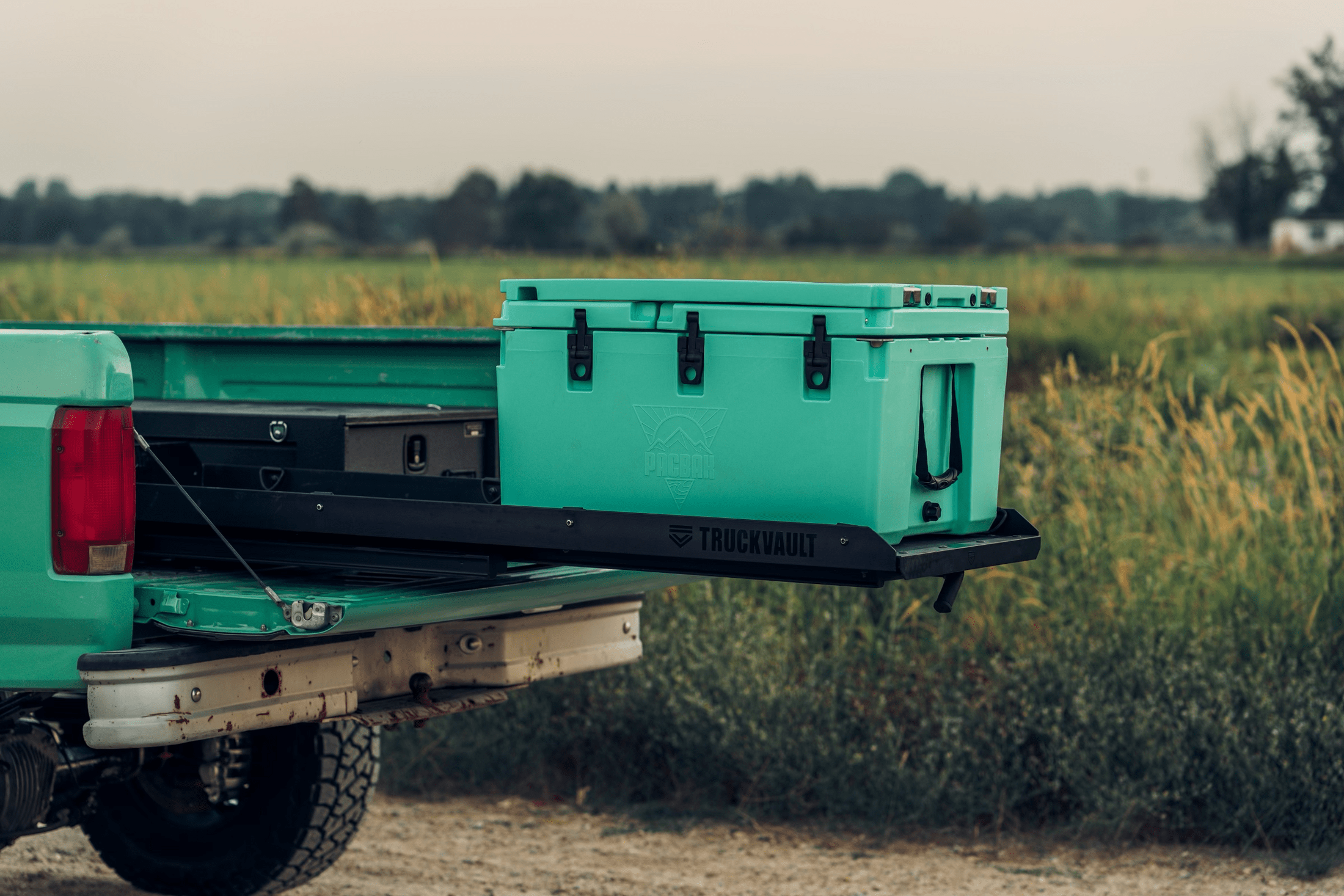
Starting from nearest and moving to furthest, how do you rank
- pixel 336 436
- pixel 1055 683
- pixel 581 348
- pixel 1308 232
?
pixel 581 348 < pixel 336 436 < pixel 1055 683 < pixel 1308 232

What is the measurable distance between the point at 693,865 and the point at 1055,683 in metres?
1.60

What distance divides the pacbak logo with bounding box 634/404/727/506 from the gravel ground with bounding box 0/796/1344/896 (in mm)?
2360

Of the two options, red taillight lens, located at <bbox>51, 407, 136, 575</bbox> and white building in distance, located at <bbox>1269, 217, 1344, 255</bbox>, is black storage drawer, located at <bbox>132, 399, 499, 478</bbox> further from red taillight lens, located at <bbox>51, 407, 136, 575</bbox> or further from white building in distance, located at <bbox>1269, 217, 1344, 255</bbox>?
white building in distance, located at <bbox>1269, 217, 1344, 255</bbox>

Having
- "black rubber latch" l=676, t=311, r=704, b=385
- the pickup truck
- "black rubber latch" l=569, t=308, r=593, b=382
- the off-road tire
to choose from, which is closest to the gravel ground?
the off-road tire

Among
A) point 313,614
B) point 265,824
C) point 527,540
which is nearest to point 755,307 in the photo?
point 527,540

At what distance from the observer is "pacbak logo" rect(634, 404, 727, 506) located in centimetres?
372

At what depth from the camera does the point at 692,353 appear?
3717 millimetres

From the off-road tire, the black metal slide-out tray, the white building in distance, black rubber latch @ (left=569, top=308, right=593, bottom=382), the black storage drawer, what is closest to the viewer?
the black metal slide-out tray

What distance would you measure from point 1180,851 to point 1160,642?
0.83 m

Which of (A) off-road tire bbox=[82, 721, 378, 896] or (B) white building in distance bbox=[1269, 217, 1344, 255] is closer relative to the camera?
(A) off-road tire bbox=[82, 721, 378, 896]

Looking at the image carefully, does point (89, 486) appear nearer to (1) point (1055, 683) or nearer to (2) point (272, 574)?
(2) point (272, 574)

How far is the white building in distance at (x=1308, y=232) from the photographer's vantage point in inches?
2825

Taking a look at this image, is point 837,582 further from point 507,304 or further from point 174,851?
point 174,851

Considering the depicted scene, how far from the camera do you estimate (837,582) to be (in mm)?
3543
